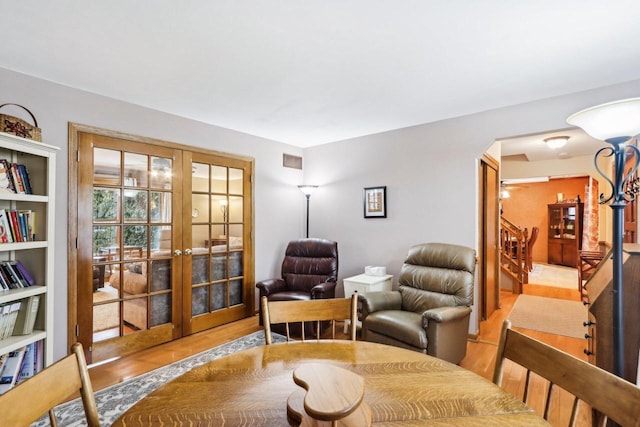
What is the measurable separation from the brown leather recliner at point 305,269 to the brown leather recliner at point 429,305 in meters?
0.87

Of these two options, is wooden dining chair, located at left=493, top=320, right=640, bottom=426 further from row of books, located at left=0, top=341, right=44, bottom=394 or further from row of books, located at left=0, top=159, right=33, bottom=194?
row of books, located at left=0, top=159, right=33, bottom=194

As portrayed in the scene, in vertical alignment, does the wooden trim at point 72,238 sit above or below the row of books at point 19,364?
above

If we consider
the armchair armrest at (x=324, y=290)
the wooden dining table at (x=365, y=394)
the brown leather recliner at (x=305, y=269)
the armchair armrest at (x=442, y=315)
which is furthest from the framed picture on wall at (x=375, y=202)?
the wooden dining table at (x=365, y=394)

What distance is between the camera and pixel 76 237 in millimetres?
2771

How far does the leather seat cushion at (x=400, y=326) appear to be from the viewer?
8.23 ft

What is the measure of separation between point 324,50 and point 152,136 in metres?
2.11

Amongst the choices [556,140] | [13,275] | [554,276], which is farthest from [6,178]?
[554,276]

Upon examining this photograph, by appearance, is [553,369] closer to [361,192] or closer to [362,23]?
[362,23]

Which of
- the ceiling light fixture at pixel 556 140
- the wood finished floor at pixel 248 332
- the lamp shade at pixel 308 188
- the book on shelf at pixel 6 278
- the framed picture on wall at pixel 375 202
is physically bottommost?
the wood finished floor at pixel 248 332

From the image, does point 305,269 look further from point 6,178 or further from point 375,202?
point 6,178

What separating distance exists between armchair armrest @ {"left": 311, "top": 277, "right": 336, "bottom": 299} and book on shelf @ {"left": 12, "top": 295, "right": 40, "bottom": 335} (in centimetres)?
231

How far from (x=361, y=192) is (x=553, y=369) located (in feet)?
11.2

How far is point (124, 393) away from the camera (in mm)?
2363

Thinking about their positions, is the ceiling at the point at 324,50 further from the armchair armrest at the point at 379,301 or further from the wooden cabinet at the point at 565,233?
the wooden cabinet at the point at 565,233
